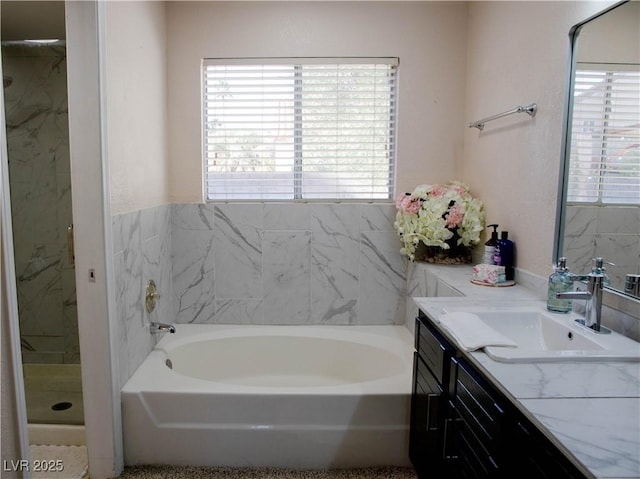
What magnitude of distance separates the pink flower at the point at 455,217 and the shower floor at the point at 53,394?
2.23 meters

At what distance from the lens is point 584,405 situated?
967 millimetres

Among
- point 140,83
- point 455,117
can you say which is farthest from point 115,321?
point 455,117

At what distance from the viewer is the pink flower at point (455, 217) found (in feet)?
8.09

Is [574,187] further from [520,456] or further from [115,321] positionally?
[115,321]

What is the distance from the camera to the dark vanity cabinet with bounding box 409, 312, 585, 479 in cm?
98

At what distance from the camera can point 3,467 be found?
1.28 metres

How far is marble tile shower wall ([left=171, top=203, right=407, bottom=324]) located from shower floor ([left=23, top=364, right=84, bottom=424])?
2.56ft

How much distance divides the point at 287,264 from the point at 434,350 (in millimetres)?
1433

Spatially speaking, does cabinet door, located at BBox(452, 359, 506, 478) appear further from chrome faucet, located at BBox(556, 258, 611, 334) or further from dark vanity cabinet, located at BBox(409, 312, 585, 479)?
chrome faucet, located at BBox(556, 258, 611, 334)

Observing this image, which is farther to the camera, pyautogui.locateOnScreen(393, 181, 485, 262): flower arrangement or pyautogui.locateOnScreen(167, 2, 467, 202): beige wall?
pyautogui.locateOnScreen(167, 2, 467, 202): beige wall

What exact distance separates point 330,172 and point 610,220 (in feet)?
5.69

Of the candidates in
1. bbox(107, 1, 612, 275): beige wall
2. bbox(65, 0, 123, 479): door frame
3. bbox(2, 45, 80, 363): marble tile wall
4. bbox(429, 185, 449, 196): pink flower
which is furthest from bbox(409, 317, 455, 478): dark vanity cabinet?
bbox(2, 45, 80, 363): marble tile wall

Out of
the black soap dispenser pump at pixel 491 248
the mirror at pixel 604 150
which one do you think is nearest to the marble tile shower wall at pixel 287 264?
the black soap dispenser pump at pixel 491 248

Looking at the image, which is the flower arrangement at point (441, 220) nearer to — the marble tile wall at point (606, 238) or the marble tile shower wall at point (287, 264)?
the marble tile shower wall at point (287, 264)
